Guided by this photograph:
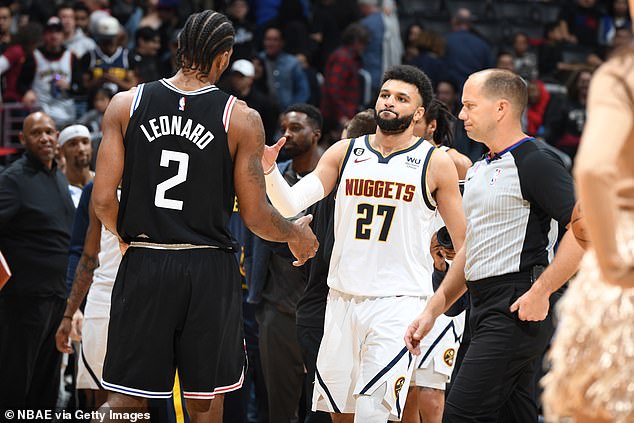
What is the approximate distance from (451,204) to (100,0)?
10.6 m

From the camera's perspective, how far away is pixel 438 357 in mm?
6441

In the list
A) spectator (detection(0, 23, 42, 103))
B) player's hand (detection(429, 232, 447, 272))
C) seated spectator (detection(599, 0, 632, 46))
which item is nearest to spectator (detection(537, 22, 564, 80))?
seated spectator (detection(599, 0, 632, 46))

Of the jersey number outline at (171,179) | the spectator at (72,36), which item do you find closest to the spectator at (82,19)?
the spectator at (72,36)

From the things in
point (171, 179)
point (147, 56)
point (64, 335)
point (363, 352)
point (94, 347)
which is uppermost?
point (147, 56)

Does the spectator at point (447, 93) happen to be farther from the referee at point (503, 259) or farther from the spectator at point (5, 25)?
the referee at point (503, 259)

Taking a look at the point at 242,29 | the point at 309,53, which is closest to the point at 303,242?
the point at 242,29

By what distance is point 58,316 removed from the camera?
7.89 m

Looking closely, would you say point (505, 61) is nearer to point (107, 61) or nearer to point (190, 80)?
point (107, 61)

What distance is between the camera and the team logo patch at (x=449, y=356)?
645 centimetres

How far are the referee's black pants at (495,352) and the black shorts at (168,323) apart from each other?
3.99 feet

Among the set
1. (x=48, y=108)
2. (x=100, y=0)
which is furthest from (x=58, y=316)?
(x=100, y=0)

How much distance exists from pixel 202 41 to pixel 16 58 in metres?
8.10

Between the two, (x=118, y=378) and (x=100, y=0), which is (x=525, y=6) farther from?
(x=118, y=378)

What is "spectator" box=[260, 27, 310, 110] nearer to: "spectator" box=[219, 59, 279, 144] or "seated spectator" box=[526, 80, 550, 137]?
"spectator" box=[219, 59, 279, 144]
